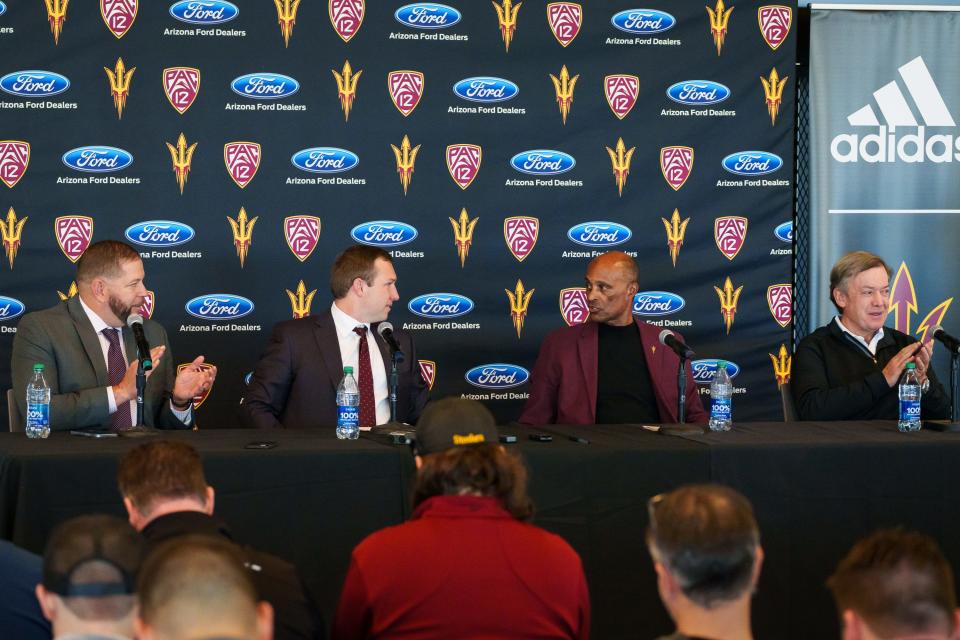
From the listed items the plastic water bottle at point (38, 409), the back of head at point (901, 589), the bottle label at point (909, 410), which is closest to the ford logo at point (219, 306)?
the plastic water bottle at point (38, 409)

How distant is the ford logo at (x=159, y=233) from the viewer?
16.8 ft

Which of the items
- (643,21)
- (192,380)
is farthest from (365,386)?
(643,21)

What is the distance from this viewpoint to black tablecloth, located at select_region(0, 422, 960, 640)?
3.24 meters

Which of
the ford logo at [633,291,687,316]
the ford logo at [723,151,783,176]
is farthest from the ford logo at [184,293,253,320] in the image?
the ford logo at [723,151,783,176]

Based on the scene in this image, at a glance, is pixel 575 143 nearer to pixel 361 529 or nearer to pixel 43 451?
pixel 361 529

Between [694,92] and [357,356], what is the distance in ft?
7.16

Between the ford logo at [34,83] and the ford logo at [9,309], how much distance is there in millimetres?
900

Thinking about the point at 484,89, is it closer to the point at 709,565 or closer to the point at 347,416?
the point at 347,416

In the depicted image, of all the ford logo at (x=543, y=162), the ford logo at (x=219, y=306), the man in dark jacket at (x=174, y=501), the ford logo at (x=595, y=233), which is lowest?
the ford logo at (x=219, y=306)

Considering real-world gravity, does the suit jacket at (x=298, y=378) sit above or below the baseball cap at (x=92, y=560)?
below

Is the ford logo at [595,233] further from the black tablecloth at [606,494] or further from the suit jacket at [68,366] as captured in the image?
the suit jacket at [68,366]

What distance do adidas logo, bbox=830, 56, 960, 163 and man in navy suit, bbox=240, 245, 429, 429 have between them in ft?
8.06

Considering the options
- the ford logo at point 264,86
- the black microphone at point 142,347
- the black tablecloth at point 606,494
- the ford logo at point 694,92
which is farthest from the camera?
the ford logo at point 694,92

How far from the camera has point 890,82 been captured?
220 inches
